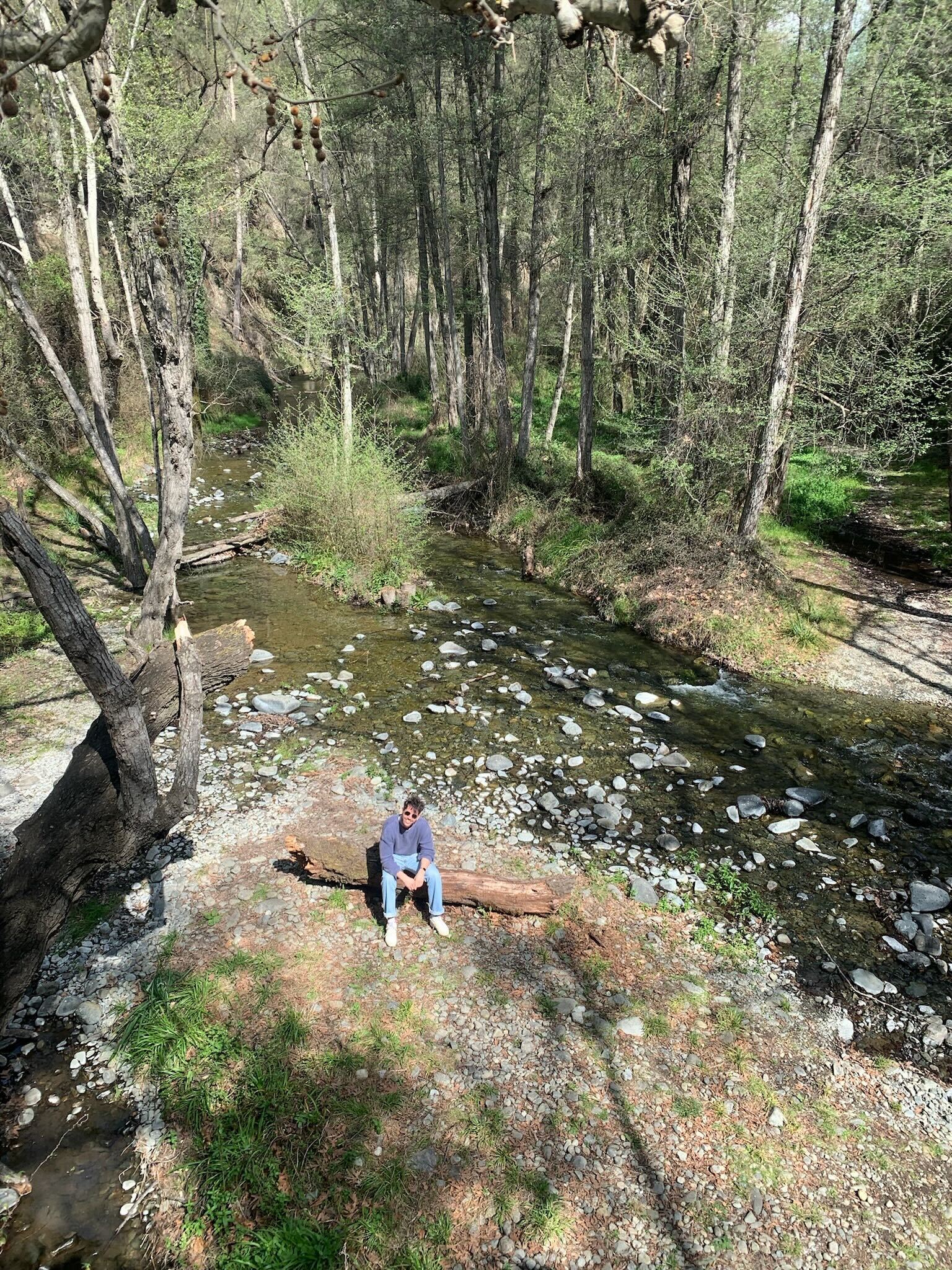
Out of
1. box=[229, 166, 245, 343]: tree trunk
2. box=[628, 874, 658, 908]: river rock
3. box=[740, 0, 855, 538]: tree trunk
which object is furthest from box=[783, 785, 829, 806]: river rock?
box=[229, 166, 245, 343]: tree trunk

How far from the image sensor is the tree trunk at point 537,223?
14.6 metres

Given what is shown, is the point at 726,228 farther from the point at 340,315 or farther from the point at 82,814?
the point at 82,814

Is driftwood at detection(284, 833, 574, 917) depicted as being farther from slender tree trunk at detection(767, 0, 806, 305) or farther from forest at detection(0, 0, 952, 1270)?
slender tree trunk at detection(767, 0, 806, 305)

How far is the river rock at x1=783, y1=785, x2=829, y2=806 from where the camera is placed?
780 centimetres

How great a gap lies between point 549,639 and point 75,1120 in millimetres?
8802

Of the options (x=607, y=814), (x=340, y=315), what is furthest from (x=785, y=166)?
(x=607, y=814)

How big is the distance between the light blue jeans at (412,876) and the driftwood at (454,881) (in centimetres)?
16

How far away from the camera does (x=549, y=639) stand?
11656 millimetres

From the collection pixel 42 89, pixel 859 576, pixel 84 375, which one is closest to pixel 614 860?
pixel 859 576

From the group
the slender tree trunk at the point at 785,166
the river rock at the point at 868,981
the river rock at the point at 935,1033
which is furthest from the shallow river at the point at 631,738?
the slender tree trunk at the point at 785,166

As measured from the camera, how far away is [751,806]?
7.70 meters

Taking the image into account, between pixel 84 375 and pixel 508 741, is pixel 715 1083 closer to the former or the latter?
pixel 508 741

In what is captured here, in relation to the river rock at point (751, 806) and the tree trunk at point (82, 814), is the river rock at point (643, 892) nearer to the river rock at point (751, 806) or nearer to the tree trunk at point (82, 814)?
the river rock at point (751, 806)

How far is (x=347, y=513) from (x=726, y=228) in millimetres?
8569
